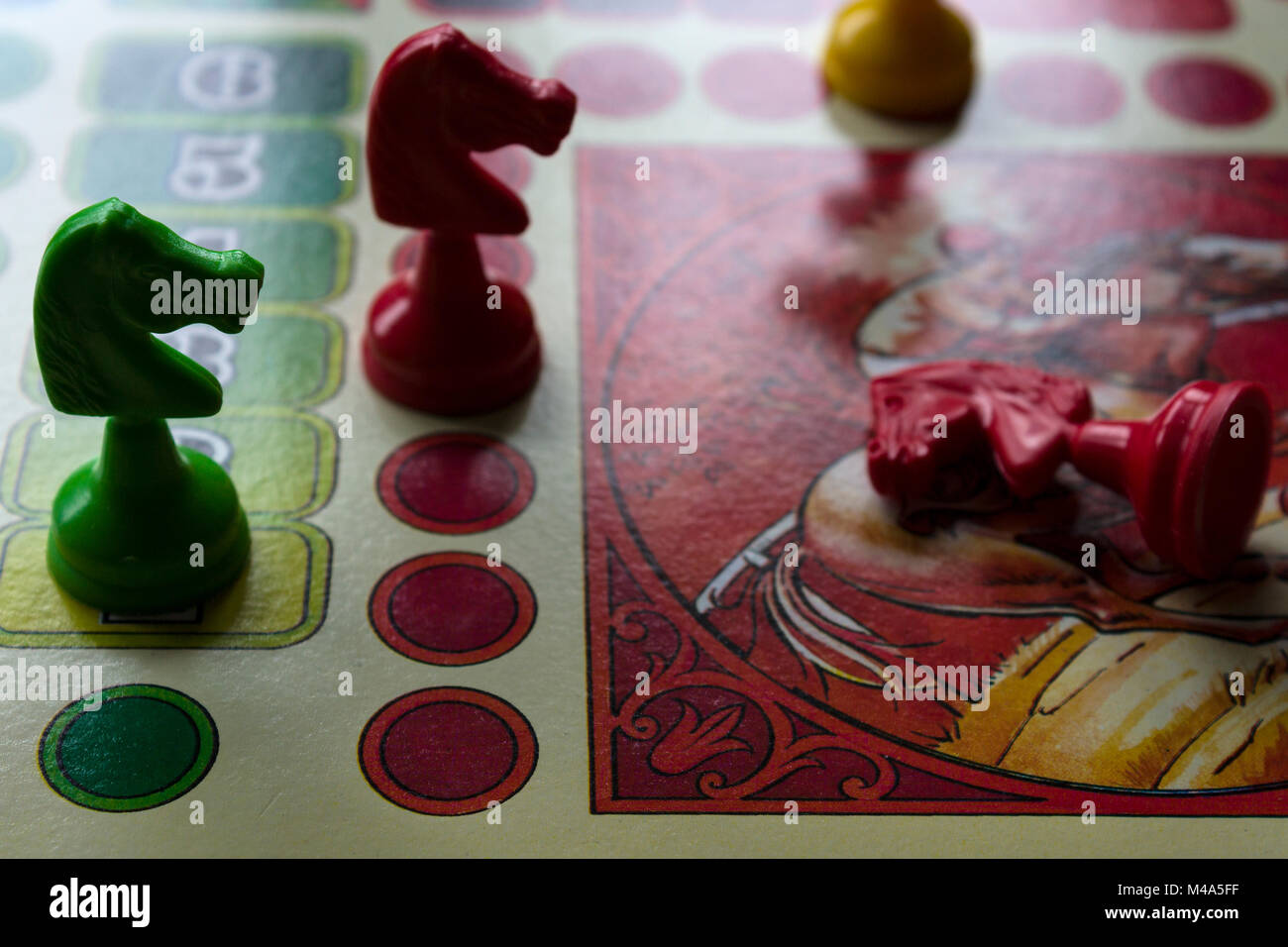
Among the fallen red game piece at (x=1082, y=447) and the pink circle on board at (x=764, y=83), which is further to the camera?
the pink circle on board at (x=764, y=83)

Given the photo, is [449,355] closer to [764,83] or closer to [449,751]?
[449,751]

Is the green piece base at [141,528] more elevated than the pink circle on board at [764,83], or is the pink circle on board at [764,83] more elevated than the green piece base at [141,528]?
the pink circle on board at [764,83]

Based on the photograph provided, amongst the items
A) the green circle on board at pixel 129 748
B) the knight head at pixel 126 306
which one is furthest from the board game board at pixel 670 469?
the knight head at pixel 126 306

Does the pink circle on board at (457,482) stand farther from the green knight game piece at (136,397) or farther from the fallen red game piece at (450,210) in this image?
the green knight game piece at (136,397)

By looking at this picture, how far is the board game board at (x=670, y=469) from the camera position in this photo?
1.65 m

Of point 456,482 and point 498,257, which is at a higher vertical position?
point 498,257

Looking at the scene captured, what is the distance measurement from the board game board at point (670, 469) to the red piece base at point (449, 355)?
4cm

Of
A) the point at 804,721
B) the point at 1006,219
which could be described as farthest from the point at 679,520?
the point at 1006,219

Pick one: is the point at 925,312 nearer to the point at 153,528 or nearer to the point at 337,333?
the point at 337,333

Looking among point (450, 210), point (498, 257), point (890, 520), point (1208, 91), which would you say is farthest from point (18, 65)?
point (1208, 91)

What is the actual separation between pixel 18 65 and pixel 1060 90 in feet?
5.52

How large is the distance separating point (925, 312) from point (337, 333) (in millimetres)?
824

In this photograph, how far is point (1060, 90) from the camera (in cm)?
257

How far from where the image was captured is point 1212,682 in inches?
69.7
